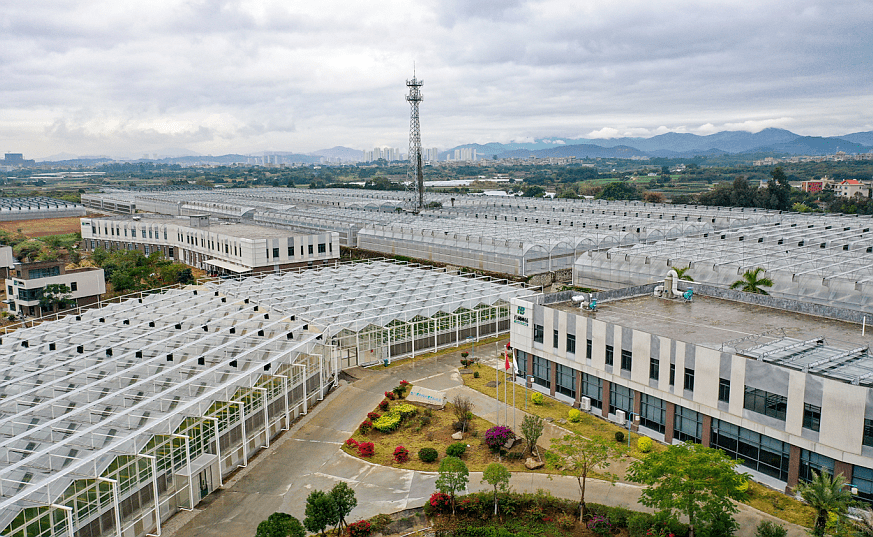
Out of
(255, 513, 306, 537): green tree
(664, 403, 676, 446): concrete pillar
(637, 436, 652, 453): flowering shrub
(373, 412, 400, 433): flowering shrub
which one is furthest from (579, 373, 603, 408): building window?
(255, 513, 306, 537): green tree

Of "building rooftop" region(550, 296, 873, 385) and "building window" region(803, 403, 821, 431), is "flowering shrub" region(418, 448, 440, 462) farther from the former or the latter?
"building window" region(803, 403, 821, 431)

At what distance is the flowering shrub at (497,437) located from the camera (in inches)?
1156

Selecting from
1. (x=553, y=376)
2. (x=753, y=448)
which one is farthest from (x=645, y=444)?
(x=553, y=376)

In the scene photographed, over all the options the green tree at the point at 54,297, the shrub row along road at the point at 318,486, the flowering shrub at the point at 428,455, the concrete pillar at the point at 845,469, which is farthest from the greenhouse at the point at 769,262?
the green tree at the point at 54,297

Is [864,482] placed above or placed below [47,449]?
below

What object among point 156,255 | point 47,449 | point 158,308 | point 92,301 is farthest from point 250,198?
point 47,449

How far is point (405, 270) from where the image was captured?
6162 cm

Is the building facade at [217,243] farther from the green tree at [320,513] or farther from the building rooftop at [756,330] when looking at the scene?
the green tree at [320,513]

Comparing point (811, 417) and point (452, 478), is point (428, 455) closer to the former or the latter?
point (452, 478)

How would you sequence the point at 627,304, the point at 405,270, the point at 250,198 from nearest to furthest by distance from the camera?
the point at 627,304 < the point at 405,270 < the point at 250,198

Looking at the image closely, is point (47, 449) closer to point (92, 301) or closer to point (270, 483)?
point (270, 483)

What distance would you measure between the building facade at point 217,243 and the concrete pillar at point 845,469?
59329 millimetres

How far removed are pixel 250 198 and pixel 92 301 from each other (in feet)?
293

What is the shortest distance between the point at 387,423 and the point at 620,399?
499 inches
